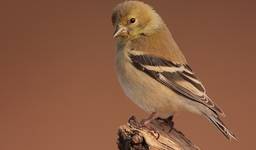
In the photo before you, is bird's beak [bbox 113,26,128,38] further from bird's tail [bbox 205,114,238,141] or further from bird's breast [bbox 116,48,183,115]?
bird's tail [bbox 205,114,238,141]

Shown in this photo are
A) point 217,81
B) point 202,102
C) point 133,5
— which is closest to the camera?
point 202,102

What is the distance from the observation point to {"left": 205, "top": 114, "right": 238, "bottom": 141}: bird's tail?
6.84 feet

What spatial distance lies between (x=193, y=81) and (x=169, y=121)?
0.14 m

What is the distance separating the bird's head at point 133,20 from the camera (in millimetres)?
2260

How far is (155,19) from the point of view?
2340mm

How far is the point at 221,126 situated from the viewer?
2100mm

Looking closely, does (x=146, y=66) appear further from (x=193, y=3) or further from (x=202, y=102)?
(x=193, y=3)

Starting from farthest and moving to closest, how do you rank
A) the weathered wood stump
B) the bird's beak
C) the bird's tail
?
the bird's beak
the bird's tail
the weathered wood stump

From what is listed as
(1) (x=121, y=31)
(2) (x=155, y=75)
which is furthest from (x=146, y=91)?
(1) (x=121, y=31)

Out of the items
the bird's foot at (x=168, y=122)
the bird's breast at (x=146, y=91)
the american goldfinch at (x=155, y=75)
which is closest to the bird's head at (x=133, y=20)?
the american goldfinch at (x=155, y=75)

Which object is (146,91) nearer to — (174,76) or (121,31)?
(174,76)

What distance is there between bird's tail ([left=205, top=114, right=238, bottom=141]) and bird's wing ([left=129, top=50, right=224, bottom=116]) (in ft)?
0.07

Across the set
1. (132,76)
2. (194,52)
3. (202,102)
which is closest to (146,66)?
(132,76)

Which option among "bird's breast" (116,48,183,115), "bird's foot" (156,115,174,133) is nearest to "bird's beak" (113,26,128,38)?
"bird's breast" (116,48,183,115)
